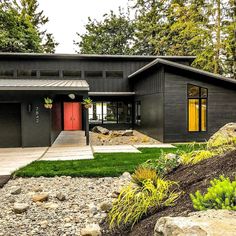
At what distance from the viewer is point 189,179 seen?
3625mm

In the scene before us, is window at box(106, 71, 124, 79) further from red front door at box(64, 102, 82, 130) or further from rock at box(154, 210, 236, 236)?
rock at box(154, 210, 236, 236)

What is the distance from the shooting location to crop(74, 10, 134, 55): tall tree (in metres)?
31.3

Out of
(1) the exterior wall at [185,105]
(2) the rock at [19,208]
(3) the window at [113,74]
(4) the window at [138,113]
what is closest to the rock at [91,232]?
(2) the rock at [19,208]

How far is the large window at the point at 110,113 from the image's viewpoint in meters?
18.6

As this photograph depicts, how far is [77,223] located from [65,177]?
2.64 m

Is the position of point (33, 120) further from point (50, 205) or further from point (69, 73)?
point (50, 205)

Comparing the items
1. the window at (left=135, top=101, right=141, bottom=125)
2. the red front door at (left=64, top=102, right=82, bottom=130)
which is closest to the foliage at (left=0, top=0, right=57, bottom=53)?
the red front door at (left=64, top=102, right=82, bottom=130)

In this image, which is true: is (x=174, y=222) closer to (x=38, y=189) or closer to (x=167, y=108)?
(x=38, y=189)

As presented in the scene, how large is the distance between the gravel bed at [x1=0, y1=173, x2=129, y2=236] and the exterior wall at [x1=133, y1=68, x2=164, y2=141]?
6809 mm

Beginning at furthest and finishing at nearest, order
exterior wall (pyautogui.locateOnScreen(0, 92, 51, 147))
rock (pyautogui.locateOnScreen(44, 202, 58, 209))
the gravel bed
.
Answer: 1. exterior wall (pyautogui.locateOnScreen(0, 92, 51, 147))
2. rock (pyautogui.locateOnScreen(44, 202, 58, 209))
3. the gravel bed

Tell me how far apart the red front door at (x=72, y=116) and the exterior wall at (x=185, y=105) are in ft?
30.2

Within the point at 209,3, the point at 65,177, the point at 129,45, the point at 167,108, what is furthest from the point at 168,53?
the point at 65,177

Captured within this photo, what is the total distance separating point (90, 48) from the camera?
3203cm

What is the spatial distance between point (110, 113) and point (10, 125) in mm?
8251
